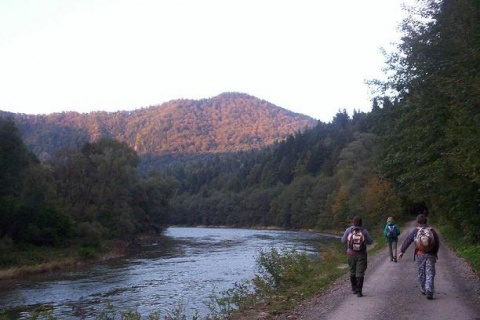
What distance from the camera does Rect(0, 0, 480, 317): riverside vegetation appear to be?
1798 cm

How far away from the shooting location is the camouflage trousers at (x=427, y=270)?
40.5 ft

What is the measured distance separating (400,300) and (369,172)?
6050cm

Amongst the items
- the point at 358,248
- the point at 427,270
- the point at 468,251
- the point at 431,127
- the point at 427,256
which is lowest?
the point at 468,251

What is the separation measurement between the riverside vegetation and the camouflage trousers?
2.51 metres

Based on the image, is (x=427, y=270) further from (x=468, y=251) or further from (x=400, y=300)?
(x=468, y=251)

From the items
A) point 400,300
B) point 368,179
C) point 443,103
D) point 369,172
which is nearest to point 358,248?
point 400,300

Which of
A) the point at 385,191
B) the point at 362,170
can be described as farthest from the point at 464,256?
the point at 362,170

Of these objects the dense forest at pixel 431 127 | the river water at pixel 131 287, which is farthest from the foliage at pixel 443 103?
the river water at pixel 131 287

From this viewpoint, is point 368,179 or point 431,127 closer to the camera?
point 431,127

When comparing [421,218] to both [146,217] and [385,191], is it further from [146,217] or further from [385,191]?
[146,217]

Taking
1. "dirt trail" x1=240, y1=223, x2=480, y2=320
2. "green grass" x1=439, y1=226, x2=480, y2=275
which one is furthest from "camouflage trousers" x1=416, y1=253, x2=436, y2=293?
"green grass" x1=439, y1=226, x2=480, y2=275

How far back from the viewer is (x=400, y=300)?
495 inches

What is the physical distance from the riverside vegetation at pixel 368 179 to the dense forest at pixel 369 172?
0.09 m

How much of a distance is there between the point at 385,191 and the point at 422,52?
31687 mm
